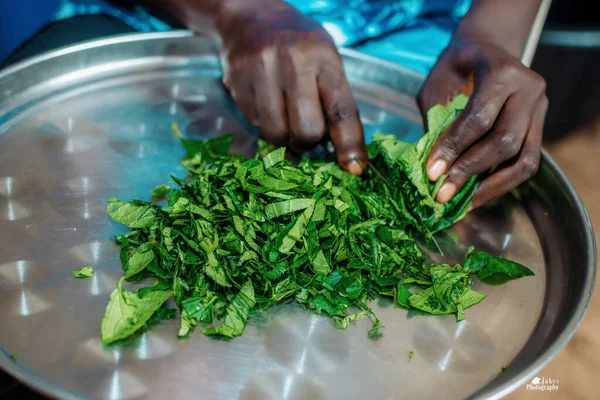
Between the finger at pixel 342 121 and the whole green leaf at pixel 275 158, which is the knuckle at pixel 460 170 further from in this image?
the whole green leaf at pixel 275 158

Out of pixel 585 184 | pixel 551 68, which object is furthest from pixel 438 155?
pixel 585 184

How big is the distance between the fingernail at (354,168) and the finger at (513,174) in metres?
0.23

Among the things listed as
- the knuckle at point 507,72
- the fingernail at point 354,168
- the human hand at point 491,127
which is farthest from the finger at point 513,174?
the fingernail at point 354,168

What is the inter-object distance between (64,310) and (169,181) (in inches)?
13.6

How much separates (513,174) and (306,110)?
42 centimetres

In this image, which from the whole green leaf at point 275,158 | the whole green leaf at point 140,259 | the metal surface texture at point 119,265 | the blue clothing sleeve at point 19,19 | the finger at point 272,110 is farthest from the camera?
the blue clothing sleeve at point 19,19

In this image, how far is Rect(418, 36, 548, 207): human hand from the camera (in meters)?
1.04

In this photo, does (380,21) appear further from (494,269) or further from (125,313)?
(125,313)

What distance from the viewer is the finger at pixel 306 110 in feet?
3.61

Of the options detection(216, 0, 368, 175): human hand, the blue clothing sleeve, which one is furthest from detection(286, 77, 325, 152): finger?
the blue clothing sleeve

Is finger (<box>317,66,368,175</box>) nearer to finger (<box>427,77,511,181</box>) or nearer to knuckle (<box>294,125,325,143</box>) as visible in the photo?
knuckle (<box>294,125,325,143</box>)

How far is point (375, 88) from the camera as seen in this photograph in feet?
4.68

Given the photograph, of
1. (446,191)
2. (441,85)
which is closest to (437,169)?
(446,191)

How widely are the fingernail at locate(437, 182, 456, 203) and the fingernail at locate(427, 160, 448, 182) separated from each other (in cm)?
2
